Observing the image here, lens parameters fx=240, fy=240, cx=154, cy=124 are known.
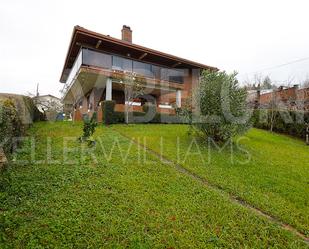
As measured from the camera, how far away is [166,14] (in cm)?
1820

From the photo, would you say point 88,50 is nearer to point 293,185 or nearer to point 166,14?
point 166,14

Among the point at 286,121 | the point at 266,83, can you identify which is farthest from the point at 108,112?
the point at 266,83

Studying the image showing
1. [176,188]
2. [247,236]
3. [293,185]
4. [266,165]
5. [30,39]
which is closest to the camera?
[247,236]

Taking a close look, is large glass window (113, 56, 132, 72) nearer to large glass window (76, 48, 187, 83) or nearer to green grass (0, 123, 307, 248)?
large glass window (76, 48, 187, 83)

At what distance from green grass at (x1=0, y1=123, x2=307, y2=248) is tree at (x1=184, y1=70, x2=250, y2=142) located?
4692mm

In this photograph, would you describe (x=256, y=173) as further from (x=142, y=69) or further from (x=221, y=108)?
(x=142, y=69)

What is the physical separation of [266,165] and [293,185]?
1.82 meters

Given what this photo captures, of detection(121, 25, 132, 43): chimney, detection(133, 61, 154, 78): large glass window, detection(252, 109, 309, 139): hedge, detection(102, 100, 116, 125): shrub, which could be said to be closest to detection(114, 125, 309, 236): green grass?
detection(102, 100, 116, 125): shrub

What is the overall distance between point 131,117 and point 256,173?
11.3m

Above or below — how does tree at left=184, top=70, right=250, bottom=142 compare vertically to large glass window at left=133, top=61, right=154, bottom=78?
below

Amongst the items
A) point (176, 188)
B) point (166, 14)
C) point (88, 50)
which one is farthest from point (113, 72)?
point (176, 188)

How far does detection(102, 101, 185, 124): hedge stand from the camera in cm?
1659

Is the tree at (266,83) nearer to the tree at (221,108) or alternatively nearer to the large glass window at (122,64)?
the large glass window at (122,64)

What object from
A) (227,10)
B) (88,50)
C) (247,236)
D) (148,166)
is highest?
(227,10)
